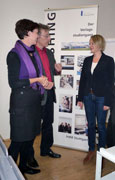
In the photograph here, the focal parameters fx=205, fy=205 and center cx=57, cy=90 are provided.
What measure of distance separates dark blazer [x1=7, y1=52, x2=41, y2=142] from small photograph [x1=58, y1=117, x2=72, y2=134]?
0.98m

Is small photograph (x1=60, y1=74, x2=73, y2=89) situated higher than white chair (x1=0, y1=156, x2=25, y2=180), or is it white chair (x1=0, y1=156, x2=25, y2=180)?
small photograph (x1=60, y1=74, x2=73, y2=89)

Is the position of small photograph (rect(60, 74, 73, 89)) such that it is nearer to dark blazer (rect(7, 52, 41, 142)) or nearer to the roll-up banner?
the roll-up banner

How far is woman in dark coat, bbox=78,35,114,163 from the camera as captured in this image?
222 centimetres

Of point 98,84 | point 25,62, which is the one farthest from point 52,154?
point 25,62

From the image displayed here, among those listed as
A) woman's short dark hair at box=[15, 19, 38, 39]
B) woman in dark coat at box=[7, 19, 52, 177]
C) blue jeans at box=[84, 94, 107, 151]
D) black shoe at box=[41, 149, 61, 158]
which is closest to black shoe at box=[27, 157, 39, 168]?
black shoe at box=[41, 149, 61, 158]

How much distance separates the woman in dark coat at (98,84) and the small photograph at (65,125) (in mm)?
381

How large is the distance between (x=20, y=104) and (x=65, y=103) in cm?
110

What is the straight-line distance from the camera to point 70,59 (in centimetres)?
265

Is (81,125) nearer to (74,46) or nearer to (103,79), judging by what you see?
(103,79)

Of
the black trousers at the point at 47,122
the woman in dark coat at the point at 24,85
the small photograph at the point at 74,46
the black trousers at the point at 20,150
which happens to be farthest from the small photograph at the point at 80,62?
the black trousers at the point at 20,150

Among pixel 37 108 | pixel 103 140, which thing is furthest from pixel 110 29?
pixel 37 108

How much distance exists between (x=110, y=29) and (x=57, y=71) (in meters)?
2.20

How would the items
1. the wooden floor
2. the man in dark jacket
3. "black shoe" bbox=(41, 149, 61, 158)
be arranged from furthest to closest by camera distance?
"black shoe" bbox=(41, 149, 61, 158) → the man in dark jacket → the wooden floor

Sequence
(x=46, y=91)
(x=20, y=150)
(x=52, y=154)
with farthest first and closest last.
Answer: (x=52, y=154)
(x=46, y=91)
(x=20, y=150)
